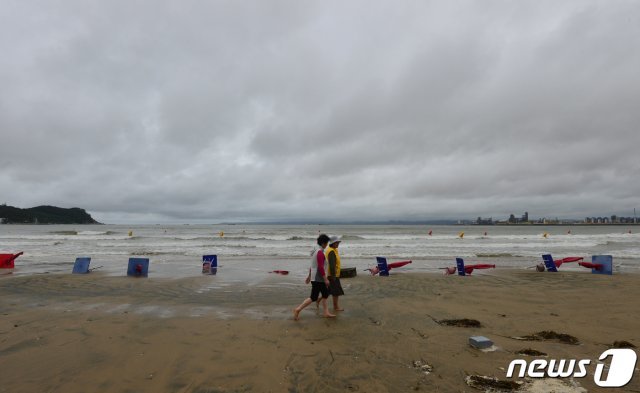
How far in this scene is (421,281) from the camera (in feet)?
40.9

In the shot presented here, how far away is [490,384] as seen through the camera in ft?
13.5

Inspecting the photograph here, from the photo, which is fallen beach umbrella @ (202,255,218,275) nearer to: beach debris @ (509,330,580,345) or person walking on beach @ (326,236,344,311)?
person walking on beach @ (326,236,344,311)

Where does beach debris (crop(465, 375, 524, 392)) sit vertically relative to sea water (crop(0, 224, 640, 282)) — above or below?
above

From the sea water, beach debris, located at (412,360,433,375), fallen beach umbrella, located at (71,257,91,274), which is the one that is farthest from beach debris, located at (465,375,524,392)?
fallen beach umbrella, located at (71,257,91,274)

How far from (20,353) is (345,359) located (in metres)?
4.95

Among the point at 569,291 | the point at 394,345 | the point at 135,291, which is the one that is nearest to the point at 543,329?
the point at 394,345

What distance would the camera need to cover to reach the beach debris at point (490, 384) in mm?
3989

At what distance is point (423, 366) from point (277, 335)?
2.57 meters

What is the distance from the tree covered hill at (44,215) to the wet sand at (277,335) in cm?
16375

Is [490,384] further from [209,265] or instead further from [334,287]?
[209,265]

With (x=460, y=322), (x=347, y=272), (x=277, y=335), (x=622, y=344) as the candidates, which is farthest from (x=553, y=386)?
(x=347, y=272)

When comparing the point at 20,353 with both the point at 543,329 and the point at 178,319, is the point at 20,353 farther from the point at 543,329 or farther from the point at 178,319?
the point at 543,329

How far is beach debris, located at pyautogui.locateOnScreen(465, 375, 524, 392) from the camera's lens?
3.99 meters

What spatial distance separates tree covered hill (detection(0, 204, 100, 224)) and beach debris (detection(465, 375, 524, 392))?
6729 inches
